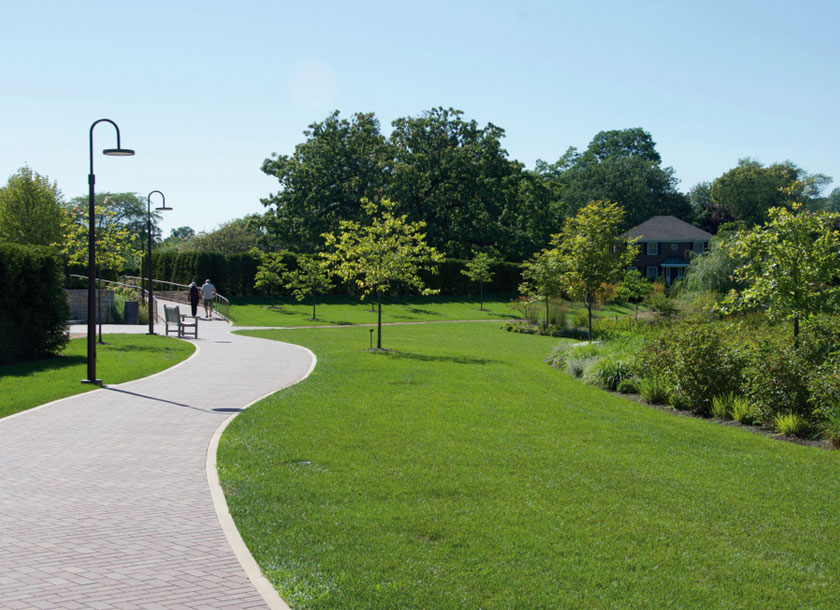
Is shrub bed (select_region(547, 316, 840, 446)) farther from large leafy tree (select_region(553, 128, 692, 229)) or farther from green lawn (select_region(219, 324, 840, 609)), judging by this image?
large leafy tree (select_region(553, 128, 692, 229))

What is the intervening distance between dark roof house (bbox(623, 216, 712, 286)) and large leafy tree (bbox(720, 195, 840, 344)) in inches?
2453

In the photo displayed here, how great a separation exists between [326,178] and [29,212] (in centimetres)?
2020

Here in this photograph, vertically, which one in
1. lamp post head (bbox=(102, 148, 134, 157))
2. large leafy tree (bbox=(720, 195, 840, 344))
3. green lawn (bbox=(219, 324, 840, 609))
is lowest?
green lawn (bbox=(219, 324, 840, 609))

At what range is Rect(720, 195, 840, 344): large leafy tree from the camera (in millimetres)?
11938

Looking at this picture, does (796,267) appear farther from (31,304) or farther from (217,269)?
(217,269)

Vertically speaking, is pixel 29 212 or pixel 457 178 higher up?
pixel 457 178

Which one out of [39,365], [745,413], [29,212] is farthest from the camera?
[29,212]

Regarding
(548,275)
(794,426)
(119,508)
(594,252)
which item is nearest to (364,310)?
(548,275)

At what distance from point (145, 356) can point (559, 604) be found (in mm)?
16353

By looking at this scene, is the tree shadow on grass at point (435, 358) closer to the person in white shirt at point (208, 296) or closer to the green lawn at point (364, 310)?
the green lawn at point (364, 310)

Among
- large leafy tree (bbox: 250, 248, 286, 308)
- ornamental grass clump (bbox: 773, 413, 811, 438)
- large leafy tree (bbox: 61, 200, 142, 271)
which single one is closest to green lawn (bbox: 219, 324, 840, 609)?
ornamental grass clump (bbox: 773, 413, 811, 438)

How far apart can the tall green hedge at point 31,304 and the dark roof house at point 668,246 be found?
63658 millimetres

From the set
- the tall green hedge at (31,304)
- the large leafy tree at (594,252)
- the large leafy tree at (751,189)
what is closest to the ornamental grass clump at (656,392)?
the large leafy tree at (594,252)

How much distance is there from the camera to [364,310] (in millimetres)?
40750
